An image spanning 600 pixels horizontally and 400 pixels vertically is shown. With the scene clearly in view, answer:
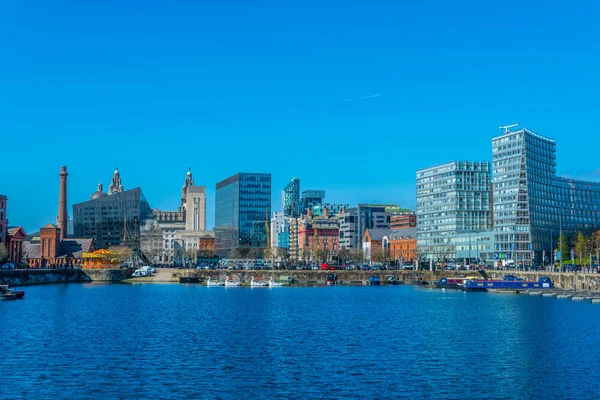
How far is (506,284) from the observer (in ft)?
460

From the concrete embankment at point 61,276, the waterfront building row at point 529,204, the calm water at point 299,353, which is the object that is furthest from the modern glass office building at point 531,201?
the calm water at point 299,353

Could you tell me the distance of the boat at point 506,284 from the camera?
445 feet

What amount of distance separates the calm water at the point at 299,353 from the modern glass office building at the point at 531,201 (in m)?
91.5

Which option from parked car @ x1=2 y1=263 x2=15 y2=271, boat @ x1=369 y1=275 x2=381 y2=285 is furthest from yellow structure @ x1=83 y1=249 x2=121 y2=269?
boat @ x1=369 y1=275 x2=381 y2=285

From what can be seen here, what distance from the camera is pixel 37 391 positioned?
4162 centimetres

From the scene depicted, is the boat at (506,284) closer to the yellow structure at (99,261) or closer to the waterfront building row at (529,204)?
the waterfront building row at (529,204)

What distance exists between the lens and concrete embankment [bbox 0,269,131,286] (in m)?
147

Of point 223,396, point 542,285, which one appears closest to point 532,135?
point 542,285

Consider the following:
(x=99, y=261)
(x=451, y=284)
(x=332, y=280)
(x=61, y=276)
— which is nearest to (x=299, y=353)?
(x=451, y=284)

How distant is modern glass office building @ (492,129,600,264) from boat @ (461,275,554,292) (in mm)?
37154

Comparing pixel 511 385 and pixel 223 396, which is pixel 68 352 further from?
pixel 511 385

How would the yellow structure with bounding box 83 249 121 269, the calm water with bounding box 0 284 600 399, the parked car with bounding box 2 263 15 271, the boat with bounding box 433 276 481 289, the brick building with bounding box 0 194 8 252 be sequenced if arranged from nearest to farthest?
the calm water with bounding box 0 284 600 399 → the boat with bounding box 433 276 481 289 → the parked car with bounding box 2 263 15 271 → the brick building with bounding box 0 194 8 252 → the yellow structure with bounding box 83 249 121 269

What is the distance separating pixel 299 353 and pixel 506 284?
92478 mm

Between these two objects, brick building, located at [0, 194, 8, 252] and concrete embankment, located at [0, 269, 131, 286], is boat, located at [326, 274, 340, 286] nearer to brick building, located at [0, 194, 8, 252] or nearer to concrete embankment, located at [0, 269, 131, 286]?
concrete embankment, located at [0, 269, 131, 286]
